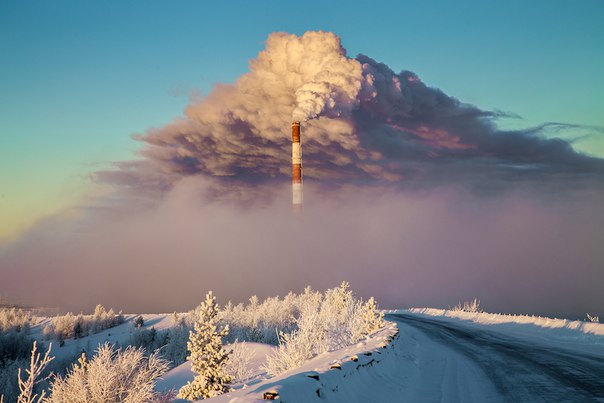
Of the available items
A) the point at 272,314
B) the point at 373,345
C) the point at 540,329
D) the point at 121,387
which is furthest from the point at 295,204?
the point at 121,387

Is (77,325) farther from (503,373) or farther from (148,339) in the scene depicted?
(503,373)

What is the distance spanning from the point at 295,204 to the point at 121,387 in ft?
155

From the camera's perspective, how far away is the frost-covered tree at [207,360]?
12.8 metres

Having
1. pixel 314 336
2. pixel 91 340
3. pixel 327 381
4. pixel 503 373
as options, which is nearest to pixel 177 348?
pixel 91 340

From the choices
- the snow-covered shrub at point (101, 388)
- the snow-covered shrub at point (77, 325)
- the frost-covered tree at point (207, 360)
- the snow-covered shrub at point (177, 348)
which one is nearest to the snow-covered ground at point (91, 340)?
the snow-covered shrub at point (77, 325)

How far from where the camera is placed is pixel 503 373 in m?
12.2

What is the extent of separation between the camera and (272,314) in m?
39.2

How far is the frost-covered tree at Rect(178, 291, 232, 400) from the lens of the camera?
1276 centimetres

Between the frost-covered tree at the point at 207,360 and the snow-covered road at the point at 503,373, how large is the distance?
518 cm

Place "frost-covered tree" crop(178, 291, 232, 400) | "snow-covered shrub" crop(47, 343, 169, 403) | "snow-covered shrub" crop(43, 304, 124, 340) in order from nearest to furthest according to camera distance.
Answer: "snow-covered shrub" crop(47, 343, 169, 403)
"frost-covered tree" crop(178, 291, 232, 400)
"snow-covered shrub" crop(43, 304, 124, 340)

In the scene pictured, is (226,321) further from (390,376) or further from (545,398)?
(545,398)

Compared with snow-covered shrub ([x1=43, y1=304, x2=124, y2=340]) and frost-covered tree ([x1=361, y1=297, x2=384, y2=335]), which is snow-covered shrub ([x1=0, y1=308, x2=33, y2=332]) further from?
frost-covered tree ([x1=361, y1=297, x2=384, y2=335])

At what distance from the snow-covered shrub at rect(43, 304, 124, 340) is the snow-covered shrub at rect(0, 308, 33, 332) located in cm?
171

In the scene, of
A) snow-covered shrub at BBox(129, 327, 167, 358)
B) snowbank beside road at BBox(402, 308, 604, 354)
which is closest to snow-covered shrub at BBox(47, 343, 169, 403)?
snowbank beside road at BBox(402, 308, 604, 354)
